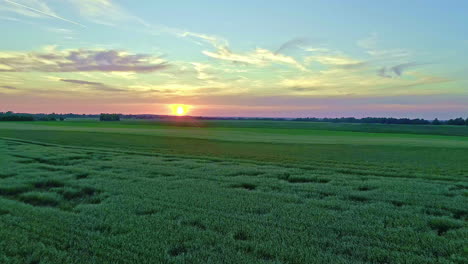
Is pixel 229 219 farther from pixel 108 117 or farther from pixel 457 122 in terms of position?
pixel 108 117

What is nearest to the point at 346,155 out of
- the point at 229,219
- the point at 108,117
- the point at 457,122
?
the point at 229,219

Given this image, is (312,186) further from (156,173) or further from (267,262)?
(156,173)

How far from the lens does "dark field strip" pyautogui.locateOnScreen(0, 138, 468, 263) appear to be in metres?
5.20

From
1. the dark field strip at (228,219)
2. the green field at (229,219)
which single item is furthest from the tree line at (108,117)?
the dark field strip at (228,219)

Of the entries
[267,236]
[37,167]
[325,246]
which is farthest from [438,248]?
[37,167]

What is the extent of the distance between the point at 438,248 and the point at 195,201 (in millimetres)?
5883

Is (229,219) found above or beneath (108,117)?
beneath

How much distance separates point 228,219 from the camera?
22.5ft

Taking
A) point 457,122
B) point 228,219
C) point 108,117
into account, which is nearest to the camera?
point 228,219

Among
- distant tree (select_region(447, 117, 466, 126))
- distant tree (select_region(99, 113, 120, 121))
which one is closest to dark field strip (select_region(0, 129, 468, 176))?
distant tree (select_region(447, 117, 466, 126))

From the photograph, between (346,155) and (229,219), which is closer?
(229,219)

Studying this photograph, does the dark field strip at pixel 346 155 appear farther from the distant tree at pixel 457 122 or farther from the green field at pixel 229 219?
the distant tree at pixel 457 122

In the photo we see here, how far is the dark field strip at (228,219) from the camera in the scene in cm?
520

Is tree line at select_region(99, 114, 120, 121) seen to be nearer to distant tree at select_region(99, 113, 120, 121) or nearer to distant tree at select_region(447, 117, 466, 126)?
distant tree at select_region(99, 113, 120, 121)
